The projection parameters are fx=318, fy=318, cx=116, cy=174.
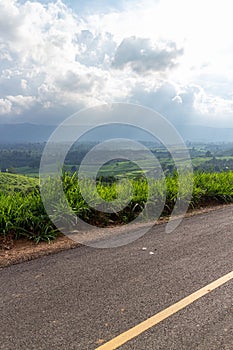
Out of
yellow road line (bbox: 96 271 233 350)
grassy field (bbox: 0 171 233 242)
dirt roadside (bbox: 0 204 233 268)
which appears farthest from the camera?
grassy field (bbox: 0 171 233 242)

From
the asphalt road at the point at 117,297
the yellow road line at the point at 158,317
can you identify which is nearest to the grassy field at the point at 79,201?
the asphalt road at the point at 117,297

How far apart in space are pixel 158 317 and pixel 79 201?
4083mm

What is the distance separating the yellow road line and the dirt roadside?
2498 mm

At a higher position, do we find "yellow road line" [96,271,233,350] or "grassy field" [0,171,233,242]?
"grassy field" [0,171,233,242]

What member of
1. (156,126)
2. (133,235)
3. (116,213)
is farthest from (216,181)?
(133,235)

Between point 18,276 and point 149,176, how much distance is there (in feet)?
20.8

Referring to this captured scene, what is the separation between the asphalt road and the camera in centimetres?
295

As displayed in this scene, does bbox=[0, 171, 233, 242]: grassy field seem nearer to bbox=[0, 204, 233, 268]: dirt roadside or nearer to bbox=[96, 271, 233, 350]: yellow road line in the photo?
bbox=[0, 204, 233, 268]: dirt roadside

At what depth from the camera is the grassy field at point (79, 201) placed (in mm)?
5973

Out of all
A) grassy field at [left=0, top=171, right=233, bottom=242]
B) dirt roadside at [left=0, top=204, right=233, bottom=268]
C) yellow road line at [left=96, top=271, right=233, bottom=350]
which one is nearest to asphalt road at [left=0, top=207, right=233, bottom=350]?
yellow road line at [left=96, top=271, right=233, bottom=350]

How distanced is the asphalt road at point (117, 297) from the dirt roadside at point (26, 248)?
0.17 m

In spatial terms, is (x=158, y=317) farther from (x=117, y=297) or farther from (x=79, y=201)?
(x=79, y=201)

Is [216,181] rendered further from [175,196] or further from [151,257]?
[151,257]

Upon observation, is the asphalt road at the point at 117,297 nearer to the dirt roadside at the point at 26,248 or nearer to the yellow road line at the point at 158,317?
the yellow road line at the point at 158,317
